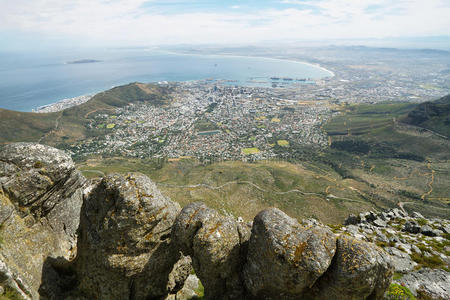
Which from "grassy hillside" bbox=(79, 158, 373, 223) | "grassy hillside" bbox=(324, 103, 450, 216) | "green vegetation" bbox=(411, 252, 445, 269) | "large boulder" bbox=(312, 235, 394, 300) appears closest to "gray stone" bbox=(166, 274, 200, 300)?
"large boulder" bbox=(312, 235, 394, 300)

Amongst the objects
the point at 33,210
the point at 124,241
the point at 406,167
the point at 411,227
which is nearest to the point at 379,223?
the point at 411,227

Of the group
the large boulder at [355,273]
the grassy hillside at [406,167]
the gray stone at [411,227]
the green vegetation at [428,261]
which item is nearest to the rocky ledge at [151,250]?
the large boulder at [355,273]

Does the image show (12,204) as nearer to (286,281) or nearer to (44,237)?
(44,237)

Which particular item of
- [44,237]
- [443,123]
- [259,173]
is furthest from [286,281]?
[443,123]

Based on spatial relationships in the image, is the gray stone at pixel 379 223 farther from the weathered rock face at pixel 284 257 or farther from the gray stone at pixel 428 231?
the weathered rock face at pixel 284 257

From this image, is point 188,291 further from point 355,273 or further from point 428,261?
point 428,261

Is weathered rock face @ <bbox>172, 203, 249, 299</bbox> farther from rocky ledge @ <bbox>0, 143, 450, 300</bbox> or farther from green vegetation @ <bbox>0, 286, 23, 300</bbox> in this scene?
green vegetation @ <bbox>0, 286, 23, 300</bbox>

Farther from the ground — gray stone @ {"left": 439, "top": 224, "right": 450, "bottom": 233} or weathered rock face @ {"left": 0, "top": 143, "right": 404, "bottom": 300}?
weathered rock face @ {"left": 0, "top": 143, "right": 404, "bottom": 300}
